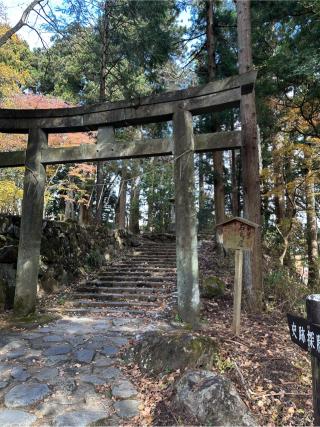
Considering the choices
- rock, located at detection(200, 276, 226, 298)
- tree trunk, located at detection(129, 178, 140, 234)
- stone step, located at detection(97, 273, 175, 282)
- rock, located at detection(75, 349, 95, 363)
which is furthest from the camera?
tree trunk, located at detection(129, 178, 140, 234)

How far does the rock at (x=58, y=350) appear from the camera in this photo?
14.6ft

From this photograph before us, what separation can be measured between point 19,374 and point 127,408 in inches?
56.3

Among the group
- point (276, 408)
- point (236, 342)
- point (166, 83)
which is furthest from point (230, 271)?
point (166, 83)

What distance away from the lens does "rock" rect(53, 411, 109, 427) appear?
2.88 metres

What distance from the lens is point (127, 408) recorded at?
10.4 feet

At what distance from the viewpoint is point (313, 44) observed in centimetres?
769

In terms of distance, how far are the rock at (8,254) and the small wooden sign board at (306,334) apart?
19.0ft

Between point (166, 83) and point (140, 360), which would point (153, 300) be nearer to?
point (140, 360)

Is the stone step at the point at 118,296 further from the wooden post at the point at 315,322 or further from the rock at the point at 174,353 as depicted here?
the wooden post at the point at 315,322

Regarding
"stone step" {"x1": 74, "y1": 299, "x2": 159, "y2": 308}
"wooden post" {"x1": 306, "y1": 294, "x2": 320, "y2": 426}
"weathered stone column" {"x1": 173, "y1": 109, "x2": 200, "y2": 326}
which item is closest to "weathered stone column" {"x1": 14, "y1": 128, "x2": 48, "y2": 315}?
"stone step" {"x1": 74, "y1": 299, "x2": 159, "y2": 308}

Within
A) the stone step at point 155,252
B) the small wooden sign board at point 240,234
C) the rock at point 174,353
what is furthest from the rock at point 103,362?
the stone step at point 155,252

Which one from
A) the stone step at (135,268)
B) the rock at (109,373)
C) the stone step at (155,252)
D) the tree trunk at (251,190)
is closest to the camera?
the rock at (109,373)

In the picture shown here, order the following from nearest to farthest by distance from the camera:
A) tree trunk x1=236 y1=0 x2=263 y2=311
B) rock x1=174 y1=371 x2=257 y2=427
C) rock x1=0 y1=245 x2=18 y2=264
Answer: rock x1=174 y1=371 x2=257 y2=427
tree trunk x1=236 y1=0 x2=263 y2=311
rock x1=0 y1=245 x2=18 y2=264

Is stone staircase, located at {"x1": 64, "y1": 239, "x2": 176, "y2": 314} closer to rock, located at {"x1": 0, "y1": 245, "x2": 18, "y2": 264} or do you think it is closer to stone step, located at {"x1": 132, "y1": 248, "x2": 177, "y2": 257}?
stone step, located at {"x1": 132, "y1": 248, "x2": 177, "y2": 257}
